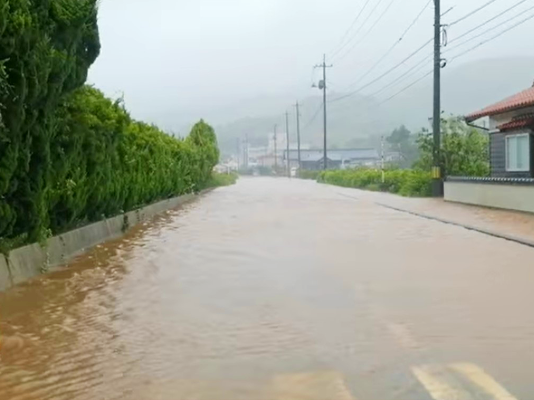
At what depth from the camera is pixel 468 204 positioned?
28.5 metres

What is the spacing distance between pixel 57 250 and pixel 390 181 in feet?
114

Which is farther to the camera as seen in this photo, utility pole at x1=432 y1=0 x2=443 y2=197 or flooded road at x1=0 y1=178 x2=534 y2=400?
utility pole at x1=432 y1=0 x2=443 y2=197

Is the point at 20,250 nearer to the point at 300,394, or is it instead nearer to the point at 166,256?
the point at 166,256

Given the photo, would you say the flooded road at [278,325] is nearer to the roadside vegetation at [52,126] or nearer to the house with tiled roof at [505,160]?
the roadside vegetation at [52,126]

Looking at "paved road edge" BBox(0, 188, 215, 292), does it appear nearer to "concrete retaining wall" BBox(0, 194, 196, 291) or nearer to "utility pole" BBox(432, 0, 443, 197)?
"concrete retaining wall" BBox(0, 194, 196, 291)

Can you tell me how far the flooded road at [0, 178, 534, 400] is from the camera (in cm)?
570

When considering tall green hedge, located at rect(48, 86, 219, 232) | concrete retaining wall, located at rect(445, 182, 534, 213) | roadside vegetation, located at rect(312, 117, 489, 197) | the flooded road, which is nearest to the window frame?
concrete retaining wall, located at rect(445, 182, 534, 213)

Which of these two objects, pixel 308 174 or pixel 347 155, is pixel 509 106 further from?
pixel 347 155

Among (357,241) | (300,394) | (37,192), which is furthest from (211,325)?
(357,241)

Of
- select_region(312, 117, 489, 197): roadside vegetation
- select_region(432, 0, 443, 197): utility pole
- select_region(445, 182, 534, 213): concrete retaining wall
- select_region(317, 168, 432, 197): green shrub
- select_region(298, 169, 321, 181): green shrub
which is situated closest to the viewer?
select_region(445, 182, 534, 213): concrete retaining wall

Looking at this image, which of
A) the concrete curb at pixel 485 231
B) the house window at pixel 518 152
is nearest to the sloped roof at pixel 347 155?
the house window at pixel 518 152

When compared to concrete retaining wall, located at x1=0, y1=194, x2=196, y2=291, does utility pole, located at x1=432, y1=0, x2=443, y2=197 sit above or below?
above

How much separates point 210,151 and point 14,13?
45.9m

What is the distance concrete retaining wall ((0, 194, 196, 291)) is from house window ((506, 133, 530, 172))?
623 inches
